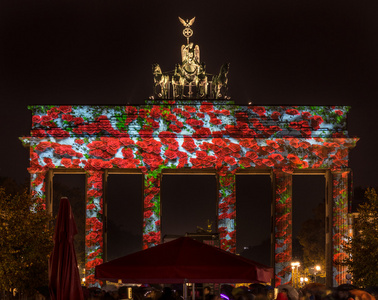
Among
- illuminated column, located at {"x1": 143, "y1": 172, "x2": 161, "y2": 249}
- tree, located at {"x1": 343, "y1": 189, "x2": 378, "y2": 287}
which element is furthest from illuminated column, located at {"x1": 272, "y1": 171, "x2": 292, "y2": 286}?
tree, located at {"x1": 343, "y1": 189, "x2": 378, "y2": 287}

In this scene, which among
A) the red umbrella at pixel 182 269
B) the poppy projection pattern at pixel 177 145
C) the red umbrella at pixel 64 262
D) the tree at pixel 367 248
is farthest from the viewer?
the poppy projection pattern at pixel 177 145

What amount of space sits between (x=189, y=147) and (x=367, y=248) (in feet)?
43.1

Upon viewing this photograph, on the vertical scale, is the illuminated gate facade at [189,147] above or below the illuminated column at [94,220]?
above

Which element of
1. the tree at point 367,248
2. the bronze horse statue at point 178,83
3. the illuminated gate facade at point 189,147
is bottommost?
the tree at point 367,248

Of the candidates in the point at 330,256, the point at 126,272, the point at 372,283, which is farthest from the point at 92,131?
the point at 126,272

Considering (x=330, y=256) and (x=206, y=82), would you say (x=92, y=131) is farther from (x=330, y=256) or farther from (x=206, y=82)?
(x=330, y=256)

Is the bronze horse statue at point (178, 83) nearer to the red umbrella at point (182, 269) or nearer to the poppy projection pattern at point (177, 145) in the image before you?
the poppy projection pattern at point (177, 145)

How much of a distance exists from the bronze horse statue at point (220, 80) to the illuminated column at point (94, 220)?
26.4 ft

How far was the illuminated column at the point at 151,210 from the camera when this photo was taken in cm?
4709

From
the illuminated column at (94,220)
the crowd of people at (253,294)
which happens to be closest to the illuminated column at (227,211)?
the illuminated column at (94,220)

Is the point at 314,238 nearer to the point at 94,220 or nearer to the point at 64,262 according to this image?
the point at 94,220

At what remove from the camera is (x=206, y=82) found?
4747 centimetres

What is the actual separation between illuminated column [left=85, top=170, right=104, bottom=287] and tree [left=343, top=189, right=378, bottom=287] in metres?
15.1

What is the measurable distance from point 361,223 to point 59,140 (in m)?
18.3
